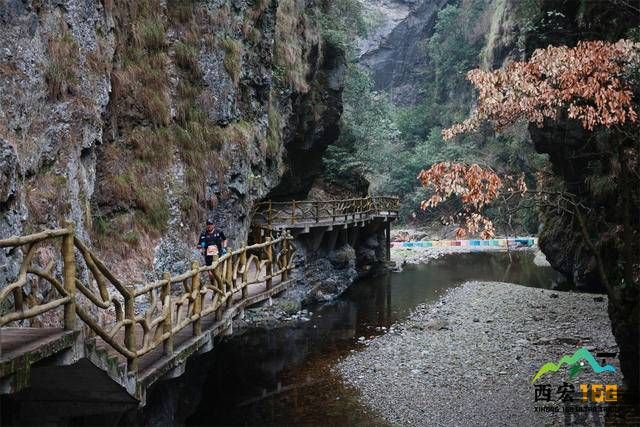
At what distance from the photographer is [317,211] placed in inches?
987

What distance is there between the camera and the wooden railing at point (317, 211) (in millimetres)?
23619

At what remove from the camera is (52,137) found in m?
9.98

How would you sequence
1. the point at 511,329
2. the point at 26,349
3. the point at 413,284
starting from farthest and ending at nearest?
the point at 413,284 < the point at 511,329 < the point at 26,349

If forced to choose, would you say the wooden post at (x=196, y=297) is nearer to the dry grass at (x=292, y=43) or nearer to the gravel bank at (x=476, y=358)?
the gravel bank at (x=476, y=358)

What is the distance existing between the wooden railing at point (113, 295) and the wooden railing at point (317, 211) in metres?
10.1

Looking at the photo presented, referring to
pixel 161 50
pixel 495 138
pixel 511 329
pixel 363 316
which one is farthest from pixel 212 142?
pixel 495 138

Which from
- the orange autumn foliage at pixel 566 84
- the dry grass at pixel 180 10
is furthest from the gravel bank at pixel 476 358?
the dry grass at pixel 180 10

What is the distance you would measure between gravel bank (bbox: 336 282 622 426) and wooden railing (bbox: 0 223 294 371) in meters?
4.17

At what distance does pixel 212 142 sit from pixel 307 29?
12667 mm

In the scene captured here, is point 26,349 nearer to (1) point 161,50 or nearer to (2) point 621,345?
(2) point 621,345

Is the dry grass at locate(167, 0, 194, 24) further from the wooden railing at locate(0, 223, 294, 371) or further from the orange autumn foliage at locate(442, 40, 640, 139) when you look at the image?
the orange autumn foliage at locate(442, 40, 640, 139)

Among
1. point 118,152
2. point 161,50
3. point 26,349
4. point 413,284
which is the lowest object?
point 413,284

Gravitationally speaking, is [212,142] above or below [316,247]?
above

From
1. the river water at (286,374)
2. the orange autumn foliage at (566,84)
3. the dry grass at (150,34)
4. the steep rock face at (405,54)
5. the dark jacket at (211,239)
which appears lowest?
the river water at (286,374)
